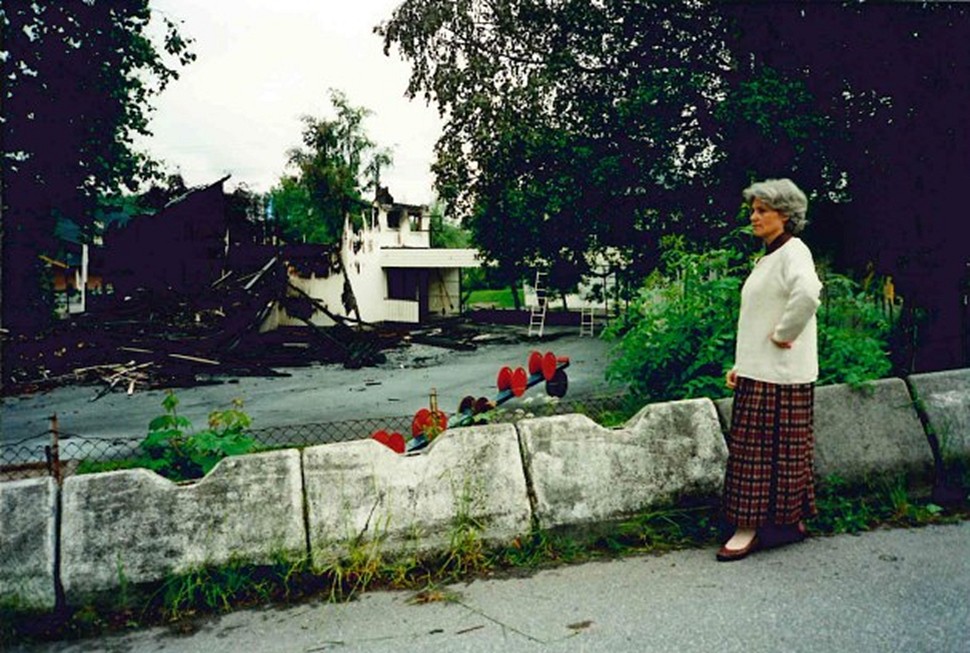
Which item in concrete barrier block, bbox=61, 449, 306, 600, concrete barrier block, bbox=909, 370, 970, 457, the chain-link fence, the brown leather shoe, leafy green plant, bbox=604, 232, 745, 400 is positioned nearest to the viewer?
concrete barrier block, bbox=61, 449, 306, 600

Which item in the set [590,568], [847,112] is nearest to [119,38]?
[847,112]

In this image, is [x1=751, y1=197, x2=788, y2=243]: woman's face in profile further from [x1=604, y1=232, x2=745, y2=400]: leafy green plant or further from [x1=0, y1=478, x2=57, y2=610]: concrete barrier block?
[x1=0, y1=478, x2=57, y2=610]: concrete barrier block

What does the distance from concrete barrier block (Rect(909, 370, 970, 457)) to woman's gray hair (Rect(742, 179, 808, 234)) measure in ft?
5.80

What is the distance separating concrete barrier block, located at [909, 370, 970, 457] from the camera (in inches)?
171

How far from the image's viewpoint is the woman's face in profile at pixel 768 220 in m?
3.57

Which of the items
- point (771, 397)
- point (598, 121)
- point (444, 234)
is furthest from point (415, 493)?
point (444, 234)

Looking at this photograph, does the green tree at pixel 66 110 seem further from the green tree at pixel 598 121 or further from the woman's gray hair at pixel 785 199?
the woman's gray hair at pixel 785 199

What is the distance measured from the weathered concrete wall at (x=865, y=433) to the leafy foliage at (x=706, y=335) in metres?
0.31

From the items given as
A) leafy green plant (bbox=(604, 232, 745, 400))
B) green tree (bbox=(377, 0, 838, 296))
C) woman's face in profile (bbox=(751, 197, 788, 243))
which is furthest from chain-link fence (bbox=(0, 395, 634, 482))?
green tree (bbox=(377, 0, 838, 296))

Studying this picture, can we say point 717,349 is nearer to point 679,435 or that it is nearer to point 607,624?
point 679,435

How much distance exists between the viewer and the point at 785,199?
3561 millimetres

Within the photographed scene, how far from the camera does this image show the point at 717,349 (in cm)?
500

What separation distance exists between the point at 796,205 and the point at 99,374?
15820mm

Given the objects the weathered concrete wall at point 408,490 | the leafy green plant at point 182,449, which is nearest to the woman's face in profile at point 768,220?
the weathered concrete wall at point 408,490
